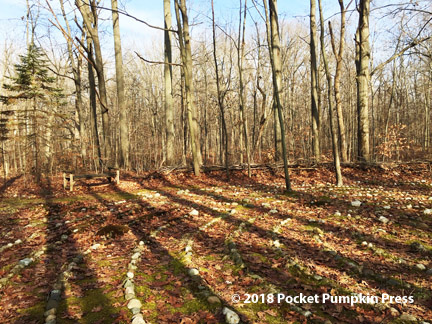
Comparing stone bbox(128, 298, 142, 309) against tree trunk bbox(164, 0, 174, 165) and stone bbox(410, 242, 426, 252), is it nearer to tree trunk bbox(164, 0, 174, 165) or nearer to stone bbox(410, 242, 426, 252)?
stone bbox(410, 242, 426, 252)

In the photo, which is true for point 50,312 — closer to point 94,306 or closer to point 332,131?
point 94,306

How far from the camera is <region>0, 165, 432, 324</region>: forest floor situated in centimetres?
272

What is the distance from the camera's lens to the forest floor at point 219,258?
2.72m

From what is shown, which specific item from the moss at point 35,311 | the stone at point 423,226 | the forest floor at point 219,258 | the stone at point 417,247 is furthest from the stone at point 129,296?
the stone at point 423,226

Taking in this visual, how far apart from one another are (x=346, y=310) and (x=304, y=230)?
2.67m

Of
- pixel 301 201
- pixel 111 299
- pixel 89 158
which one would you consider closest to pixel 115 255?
pixel 111 299

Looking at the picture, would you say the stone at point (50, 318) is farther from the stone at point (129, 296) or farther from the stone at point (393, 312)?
the stone at point (393, 312)

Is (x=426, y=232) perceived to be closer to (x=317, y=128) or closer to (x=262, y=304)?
(x=262, y=304)

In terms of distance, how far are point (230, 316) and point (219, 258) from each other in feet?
5.16

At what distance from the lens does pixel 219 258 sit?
4.11 meters

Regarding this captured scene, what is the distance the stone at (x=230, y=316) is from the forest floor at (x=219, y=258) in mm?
16

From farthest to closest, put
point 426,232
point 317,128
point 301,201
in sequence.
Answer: point 317,128 → point 301,201 → point 426,232

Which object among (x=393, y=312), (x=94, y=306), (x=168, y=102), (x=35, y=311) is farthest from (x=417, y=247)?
(x=168, y=102)

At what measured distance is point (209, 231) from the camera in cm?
547
